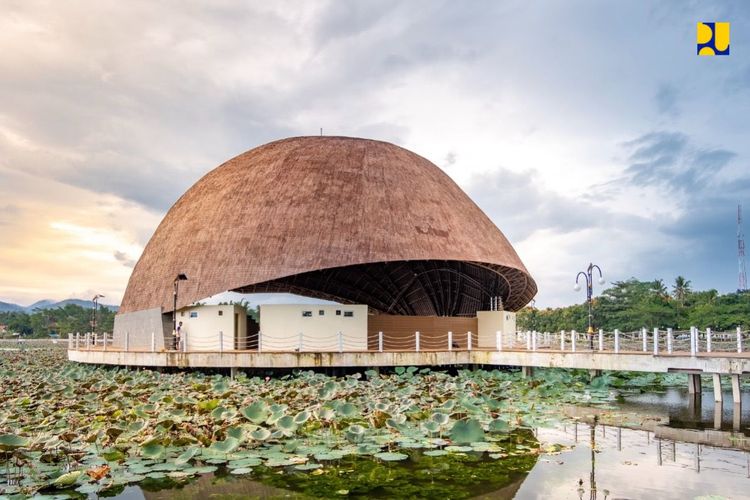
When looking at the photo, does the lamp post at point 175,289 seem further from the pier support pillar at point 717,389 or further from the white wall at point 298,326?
the pier support pillar at point 717,389

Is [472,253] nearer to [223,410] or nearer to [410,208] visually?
[410,208]

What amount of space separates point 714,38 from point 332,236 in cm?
1319

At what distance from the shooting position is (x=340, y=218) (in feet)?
79.3

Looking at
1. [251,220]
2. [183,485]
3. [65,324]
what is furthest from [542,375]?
[65,324]

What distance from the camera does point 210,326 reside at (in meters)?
23.5

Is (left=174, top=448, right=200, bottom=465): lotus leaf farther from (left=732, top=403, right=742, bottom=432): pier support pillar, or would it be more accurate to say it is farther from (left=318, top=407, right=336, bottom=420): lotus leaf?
(left=732, top=403, right=742, bottom=432): pier support pillar

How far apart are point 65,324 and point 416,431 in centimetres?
8307

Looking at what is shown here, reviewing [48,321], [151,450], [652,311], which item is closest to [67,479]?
[151,450]

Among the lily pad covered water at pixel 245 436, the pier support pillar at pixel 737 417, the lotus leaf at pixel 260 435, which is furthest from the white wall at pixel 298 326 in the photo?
the lotus leaf at pixel 260 435

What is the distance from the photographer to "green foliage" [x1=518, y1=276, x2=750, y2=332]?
156 ft

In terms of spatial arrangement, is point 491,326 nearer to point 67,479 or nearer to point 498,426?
point 498,426

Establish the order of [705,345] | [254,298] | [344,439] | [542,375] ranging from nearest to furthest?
[344,439], [705,345], [542,375], [254,298]

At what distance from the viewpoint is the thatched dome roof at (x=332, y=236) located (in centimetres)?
2327

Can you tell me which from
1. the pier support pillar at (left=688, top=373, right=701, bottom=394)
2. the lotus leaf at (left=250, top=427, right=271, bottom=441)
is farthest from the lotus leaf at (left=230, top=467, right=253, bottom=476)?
the pier support pillar at (left=688, top=373, right=701, bottom=394)
